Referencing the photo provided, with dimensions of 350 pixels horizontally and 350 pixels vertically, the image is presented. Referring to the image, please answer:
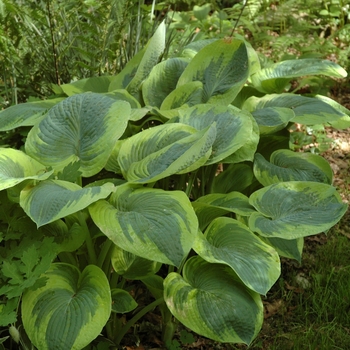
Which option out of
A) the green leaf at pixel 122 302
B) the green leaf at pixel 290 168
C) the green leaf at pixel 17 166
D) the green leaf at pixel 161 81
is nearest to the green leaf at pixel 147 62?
the green leaf at pixel 161 81

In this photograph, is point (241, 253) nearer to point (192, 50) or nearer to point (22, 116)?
point (22, 116)

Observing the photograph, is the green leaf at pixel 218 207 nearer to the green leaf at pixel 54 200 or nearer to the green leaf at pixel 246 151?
the green leaf at pixel 246 151

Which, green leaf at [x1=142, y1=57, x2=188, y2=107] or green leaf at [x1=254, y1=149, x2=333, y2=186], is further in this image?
green leaf at [x1=142, y1=57, x2=188, y2=107]

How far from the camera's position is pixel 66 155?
1763 millimetres

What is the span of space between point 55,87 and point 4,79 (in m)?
0.31

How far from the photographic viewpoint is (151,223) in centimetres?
147

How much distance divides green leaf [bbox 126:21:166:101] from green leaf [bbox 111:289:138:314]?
0.97m

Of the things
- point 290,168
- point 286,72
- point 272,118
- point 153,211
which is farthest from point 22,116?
point 286,72

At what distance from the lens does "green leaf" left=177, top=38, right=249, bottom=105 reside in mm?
2242

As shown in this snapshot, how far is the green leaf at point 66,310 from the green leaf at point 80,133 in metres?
0.36

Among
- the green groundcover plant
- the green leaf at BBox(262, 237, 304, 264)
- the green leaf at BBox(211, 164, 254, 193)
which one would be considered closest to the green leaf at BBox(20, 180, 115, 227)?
the green groundcover plant

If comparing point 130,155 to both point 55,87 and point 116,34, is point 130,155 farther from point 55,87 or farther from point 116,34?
point 116,34

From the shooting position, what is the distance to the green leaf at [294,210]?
63.9 inches

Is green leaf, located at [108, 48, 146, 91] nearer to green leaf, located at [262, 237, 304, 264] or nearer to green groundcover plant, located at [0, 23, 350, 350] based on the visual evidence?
green groundcover plant, located at [0, 23, 350, 350]
